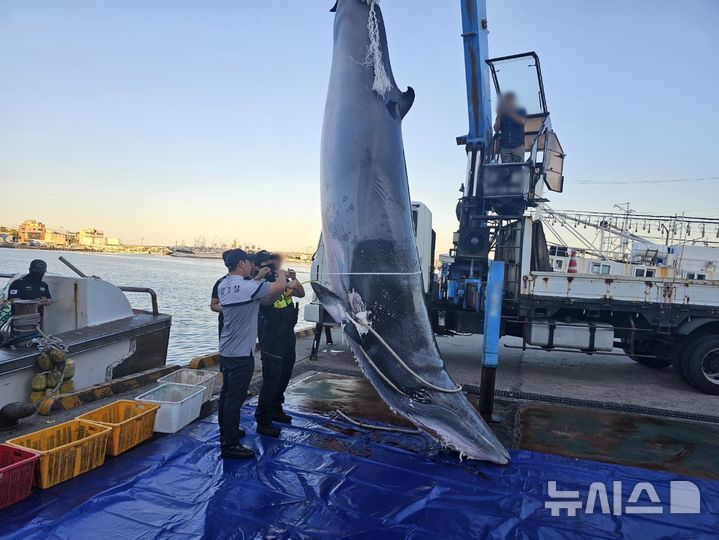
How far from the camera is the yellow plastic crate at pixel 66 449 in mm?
2972

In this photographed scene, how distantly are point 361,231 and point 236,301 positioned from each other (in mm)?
1173

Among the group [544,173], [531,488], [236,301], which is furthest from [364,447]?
[544,173]

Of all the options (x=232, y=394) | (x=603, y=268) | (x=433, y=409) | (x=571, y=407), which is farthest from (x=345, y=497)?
(x=603, y=268)

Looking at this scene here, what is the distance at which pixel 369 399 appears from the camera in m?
5.47

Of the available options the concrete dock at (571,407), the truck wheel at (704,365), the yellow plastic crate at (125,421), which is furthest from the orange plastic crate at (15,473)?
the truck wheel at (704,365)

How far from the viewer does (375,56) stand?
3.51 metres

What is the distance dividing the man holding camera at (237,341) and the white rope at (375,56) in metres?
1.62

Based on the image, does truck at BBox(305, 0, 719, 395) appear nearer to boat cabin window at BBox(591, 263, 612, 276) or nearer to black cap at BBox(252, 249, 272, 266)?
black cap at BBox(252, 249, 272, 266)

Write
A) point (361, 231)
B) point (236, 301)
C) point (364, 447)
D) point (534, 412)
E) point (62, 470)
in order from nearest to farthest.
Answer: point (62, 470)
point (361, 231)
point (236, 301)
point (364, 447)
point (534, 412)

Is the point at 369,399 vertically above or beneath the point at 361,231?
beneath

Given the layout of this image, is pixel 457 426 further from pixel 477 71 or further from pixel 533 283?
pixel 477 71

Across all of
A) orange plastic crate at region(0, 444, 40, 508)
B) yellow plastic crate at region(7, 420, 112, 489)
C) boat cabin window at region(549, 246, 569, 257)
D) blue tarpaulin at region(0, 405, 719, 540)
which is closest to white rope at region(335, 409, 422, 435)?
blue tarpaulin at region(0, 405, 719, 540)

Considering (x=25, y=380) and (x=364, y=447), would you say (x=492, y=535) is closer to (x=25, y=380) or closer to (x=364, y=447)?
(x=364, y=447)

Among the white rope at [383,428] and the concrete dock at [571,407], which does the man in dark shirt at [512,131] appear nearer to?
the concrete dock at [571,407]
